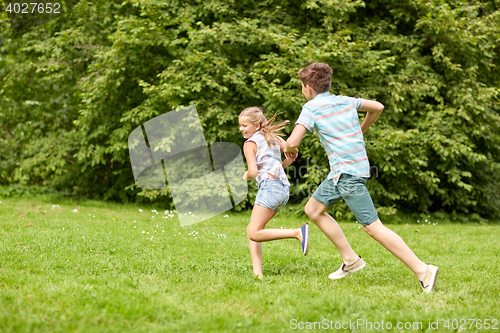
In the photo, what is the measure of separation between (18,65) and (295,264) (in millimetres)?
9930

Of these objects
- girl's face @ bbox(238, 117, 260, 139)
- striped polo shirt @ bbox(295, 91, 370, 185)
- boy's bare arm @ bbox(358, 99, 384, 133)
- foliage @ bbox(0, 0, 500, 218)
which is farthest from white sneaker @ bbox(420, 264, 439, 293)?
foliage @ bbox(0, 0, 500, 218)

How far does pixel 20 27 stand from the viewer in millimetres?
11570

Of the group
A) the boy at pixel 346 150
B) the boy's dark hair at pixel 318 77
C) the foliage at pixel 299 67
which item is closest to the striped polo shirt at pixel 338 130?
the boy at pixel 346 150

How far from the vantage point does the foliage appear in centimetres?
903

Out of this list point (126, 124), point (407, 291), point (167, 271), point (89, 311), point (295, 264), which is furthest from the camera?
point (126, 124)

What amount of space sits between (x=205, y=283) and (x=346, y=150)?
1.62 meters

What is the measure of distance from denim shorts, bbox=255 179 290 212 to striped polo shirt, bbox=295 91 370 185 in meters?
0.54

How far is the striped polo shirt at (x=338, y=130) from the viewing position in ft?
11.7

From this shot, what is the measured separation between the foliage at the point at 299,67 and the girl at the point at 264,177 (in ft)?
15.0

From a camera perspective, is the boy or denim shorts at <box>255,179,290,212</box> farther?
denim shorts at <box>255,179,290,212</box>

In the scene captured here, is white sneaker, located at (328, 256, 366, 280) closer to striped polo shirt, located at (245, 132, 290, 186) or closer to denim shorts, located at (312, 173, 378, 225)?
denim shorts, located at (312, 173, 378, 225)

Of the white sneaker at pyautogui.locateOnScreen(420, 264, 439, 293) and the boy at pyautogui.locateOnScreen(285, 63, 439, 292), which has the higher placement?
the boy at pyautogui.locateOnScreen(285, 63, 439, 292)

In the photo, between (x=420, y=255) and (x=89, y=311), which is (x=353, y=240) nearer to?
(x=420, y=255)

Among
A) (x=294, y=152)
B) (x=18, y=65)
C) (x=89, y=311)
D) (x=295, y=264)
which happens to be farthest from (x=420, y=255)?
(x=18, y=65)
